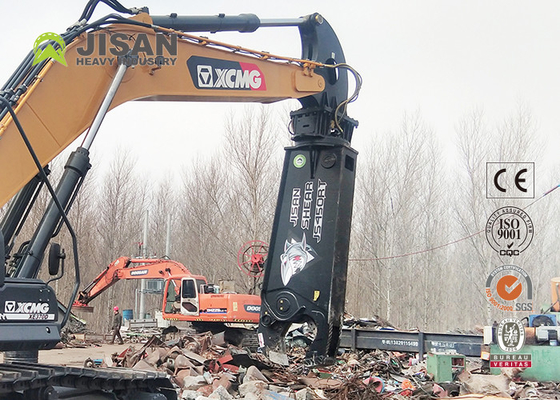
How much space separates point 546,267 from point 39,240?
87.6ft

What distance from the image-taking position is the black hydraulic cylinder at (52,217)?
14.2 ft

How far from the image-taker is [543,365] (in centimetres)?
970

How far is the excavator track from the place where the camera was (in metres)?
3.88

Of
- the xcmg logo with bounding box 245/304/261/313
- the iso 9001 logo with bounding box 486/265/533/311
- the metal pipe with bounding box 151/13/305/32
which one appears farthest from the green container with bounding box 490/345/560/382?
the iso 9001 logo with bounding box 486/265/533/311

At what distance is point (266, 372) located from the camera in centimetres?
784

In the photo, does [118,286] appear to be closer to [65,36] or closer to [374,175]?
[374,175]

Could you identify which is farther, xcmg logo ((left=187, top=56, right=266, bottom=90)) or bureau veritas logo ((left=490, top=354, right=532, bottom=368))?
bureau veritas logo ((left=490, top=354, right=532, bottom=368))

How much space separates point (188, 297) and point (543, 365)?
31.5 ft

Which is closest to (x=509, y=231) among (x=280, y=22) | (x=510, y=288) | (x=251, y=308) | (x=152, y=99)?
(x=510, y=288)

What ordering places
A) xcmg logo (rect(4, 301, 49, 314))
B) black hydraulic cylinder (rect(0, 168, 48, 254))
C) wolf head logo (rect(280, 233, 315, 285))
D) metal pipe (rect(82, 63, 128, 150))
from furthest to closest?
wolf head logo (rect(280, 233, 315, 285)), metal pipe (rect(82, 63, 128, 150)), black hydraulic cylinder (rect(0, 168, 48, 254)), xcmg logo (rect(4, 301, 49, 314))

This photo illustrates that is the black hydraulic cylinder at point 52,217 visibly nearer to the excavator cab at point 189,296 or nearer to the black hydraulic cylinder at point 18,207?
the black hydraulic cylinder at point 18,207

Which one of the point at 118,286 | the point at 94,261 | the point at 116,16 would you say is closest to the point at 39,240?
the point at 116,16

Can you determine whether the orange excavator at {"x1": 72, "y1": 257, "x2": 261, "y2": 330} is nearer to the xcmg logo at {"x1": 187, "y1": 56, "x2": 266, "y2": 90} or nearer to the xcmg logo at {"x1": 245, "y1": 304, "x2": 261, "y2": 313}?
the xcmg logo at {"x1": 245, "y1": 304, "x2": 261, "y2": 313}

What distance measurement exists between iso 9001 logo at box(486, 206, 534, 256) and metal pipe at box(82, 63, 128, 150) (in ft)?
61.8
